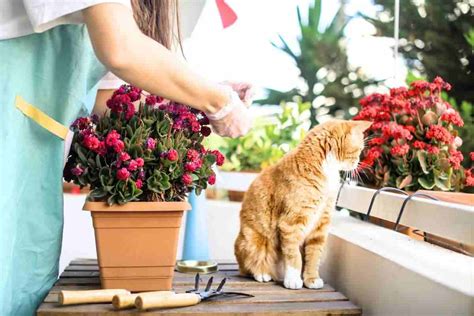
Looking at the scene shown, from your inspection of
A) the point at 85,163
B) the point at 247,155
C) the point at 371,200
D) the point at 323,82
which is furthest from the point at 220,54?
the point at 85,163

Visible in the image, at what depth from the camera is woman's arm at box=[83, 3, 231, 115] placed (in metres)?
0.97

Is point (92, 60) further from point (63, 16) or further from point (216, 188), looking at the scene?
point (216, 188)

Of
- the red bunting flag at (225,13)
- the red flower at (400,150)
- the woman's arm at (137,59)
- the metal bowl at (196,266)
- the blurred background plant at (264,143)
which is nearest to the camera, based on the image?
the woman's arm at (137,59)

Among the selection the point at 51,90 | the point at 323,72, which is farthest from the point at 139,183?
the point at 323,72

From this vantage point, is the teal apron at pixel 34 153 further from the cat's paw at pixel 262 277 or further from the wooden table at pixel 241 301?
the cat's paw at pixel 262 277

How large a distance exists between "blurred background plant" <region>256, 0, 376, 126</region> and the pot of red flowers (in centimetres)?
393

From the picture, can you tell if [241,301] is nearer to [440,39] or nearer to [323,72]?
[440,39]

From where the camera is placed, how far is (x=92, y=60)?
48.7 inches

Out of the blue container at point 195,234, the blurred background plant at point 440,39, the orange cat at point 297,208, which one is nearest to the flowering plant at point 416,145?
the orange cat at point 297,208

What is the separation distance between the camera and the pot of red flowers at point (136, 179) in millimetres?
1161

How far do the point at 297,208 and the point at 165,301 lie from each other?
35cm

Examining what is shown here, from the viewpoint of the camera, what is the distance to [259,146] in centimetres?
340

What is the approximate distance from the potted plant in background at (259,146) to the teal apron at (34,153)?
213 centimetres

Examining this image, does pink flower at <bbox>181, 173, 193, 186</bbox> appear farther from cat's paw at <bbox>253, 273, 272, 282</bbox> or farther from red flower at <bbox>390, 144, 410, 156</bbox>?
red flower at <bbox>390, 144, 410, 156</bbox>
